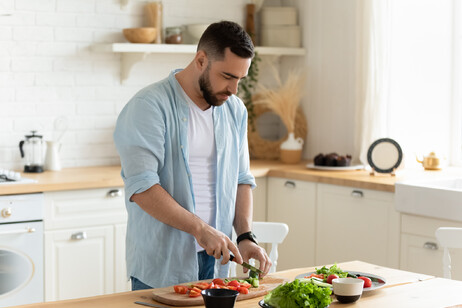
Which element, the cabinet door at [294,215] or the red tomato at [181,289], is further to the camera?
the cabinet door at [294,215]

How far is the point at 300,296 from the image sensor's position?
186 centimetres

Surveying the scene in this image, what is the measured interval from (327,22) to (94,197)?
6.75 feet

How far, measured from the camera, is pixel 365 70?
14.8 ft

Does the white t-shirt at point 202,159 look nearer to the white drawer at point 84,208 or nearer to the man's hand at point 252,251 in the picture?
the man's hand at point 252,251

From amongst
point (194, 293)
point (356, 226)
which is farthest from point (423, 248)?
point (194, 293)

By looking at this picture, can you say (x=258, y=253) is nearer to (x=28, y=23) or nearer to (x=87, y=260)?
(x=87, y=260)

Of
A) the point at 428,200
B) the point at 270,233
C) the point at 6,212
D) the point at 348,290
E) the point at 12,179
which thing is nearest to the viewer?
the point at 348,290

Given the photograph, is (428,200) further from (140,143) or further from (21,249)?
(21,249)

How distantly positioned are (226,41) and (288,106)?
2558mm

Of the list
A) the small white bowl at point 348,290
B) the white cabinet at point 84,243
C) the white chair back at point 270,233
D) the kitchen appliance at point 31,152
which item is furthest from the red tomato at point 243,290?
the kitchen appliance at point 31,152

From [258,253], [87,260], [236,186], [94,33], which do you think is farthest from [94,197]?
[258,253]

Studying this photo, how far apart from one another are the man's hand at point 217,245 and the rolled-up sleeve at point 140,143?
0.24m

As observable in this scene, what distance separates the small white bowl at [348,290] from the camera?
2018 mm

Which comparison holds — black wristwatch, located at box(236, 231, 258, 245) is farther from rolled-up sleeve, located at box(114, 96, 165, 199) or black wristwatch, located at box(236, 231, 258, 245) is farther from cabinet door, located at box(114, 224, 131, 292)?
cabinet door, located at box(114, 224, 131, 292)
